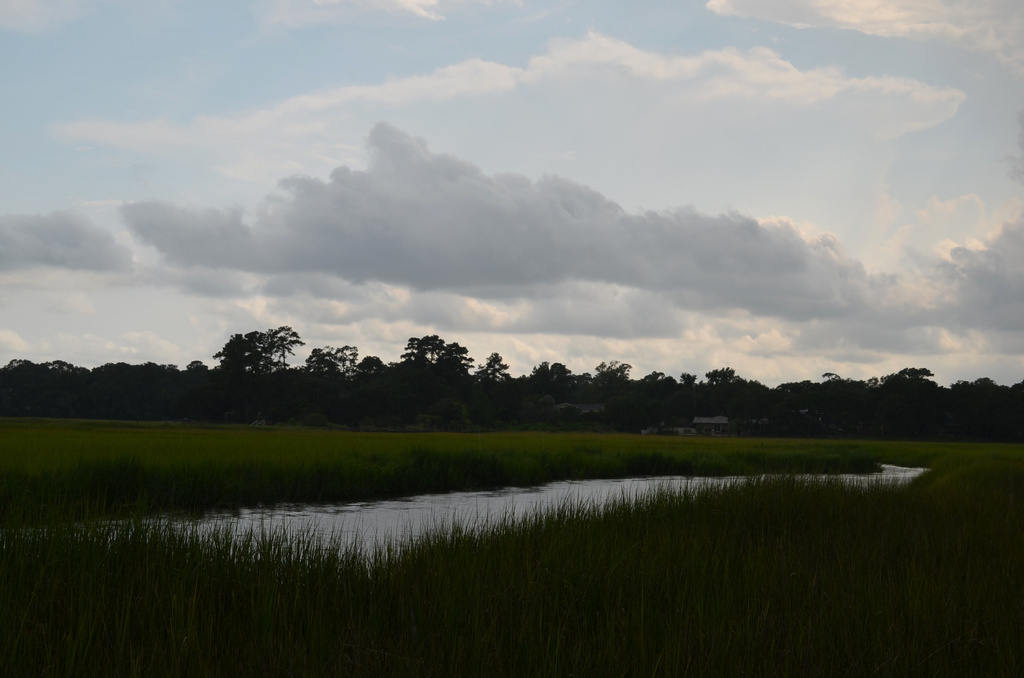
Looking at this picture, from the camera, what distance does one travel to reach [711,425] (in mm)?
95938

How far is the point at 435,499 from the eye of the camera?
18438 mm

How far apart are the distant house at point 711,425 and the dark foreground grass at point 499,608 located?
88028 millimetres

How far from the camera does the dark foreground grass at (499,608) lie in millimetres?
4602

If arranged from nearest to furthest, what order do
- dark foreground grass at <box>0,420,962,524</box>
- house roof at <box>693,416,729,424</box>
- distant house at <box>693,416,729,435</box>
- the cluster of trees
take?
dark foreground grass at <box>0,420,962,524</box>, the cluster of trees, distant house at <box>693,416,729,435</box>, house roof at <box>693,416,729,424</box>

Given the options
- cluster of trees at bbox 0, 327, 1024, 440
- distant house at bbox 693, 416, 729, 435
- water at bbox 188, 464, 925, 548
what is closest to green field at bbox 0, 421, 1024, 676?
water at bbox 188, 464, 925, 548

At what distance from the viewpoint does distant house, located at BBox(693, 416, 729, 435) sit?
93.4 metres

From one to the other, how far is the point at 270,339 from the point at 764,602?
8615cm

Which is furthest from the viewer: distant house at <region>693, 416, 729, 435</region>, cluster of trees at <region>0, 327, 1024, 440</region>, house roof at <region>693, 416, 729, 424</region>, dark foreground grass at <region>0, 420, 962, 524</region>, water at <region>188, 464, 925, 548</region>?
house roof at <region>693, 416, 729, 424</region>

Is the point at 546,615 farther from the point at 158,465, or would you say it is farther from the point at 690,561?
the point at 158,465

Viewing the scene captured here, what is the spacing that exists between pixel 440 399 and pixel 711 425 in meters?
36.8

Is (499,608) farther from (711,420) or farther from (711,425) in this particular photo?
(711,420)

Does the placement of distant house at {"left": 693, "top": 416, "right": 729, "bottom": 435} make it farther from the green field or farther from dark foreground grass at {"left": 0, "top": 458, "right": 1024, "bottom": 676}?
dark foreground grass at {"left": 0, "top": 458, "right": 1024, "bottom": 676}

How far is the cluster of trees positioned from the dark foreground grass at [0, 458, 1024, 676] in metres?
67.4

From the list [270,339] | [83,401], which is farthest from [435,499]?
[83,401]
